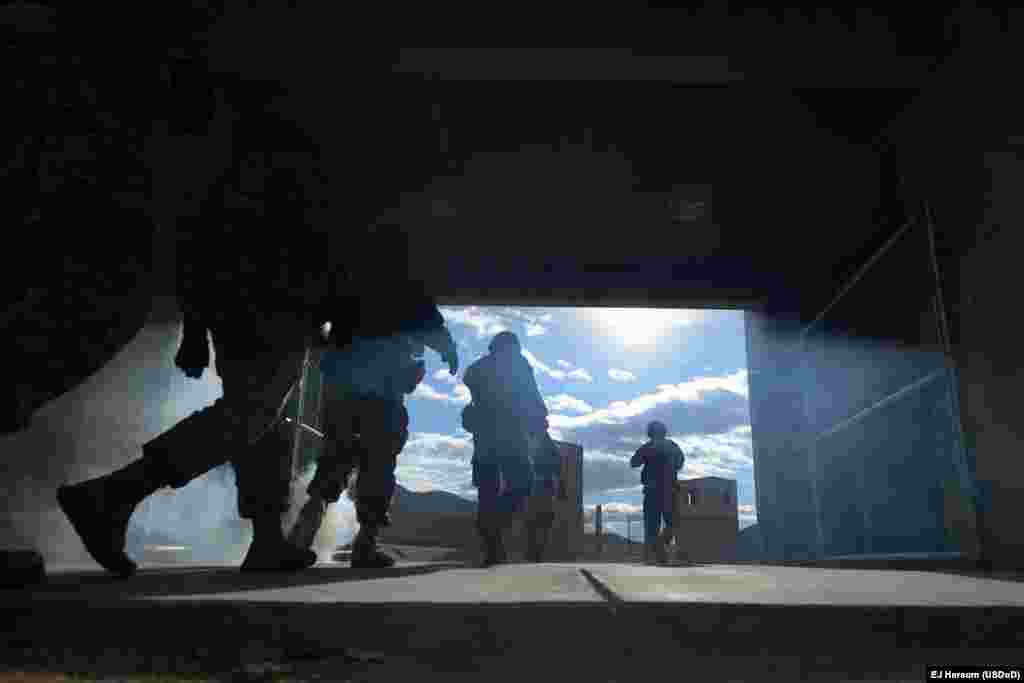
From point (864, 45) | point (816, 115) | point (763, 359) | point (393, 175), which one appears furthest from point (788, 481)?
point (393, 175)

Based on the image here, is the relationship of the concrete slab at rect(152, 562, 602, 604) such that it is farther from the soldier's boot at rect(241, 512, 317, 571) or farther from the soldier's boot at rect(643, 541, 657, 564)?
the soldier's boot at rect(643, 541, 657, 564)

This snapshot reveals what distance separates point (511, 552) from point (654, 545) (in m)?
5.87

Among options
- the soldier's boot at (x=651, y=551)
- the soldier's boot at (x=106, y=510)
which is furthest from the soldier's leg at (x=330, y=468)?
the soldier's boot at (x=651, y=551)

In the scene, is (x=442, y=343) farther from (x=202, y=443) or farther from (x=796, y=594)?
(x=796, y=594)

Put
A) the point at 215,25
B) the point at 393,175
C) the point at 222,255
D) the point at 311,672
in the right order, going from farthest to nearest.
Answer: the point at 393,175, the point at 215,25, the point at 222,255, the point at 311,672

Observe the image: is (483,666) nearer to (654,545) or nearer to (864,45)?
(864,45)

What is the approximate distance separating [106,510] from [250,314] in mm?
761

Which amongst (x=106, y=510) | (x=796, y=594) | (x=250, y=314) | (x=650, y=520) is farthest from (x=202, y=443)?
(x=650, y=520)

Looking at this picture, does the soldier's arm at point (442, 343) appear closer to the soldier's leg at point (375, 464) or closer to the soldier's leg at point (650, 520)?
the soldier's leg at point (375, 464)

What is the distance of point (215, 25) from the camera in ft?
13.1

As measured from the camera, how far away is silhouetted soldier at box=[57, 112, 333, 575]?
222cm

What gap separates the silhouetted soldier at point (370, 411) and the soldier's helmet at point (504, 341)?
1.50 m

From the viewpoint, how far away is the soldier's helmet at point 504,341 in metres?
4.84

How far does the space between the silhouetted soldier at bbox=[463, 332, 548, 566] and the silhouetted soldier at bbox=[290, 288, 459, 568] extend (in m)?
1.28
